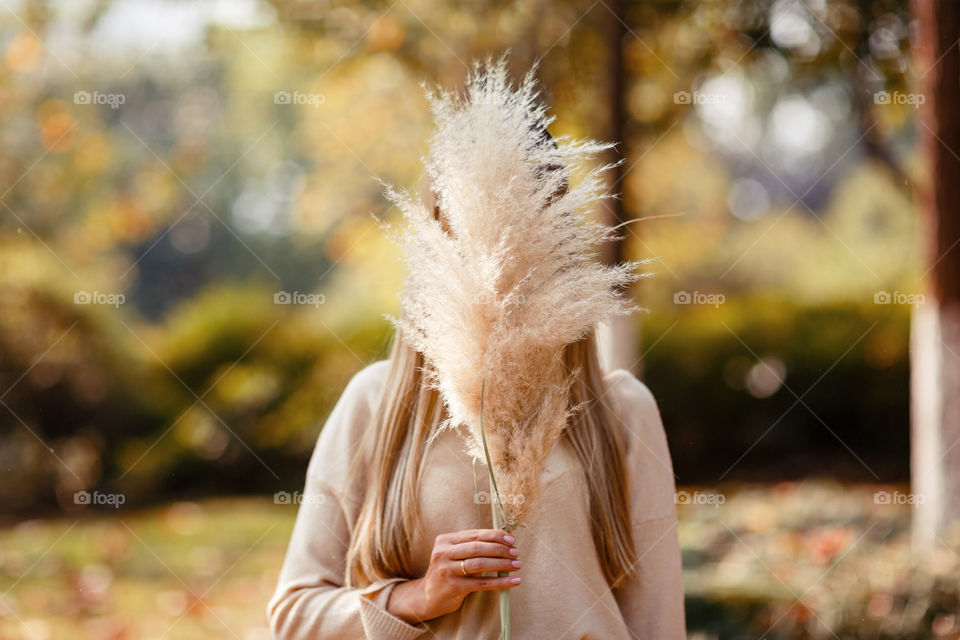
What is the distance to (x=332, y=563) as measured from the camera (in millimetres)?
1724

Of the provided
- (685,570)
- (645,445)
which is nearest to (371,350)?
(645,445)

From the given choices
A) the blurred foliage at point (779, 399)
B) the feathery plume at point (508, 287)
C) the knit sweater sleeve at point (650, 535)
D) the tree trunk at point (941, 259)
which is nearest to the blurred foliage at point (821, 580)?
the tree trunk at point (941, 259)

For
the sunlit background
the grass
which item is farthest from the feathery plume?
the grass

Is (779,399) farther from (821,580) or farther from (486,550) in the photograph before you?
(486,550)

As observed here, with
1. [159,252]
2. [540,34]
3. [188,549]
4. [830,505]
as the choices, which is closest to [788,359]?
[830,505]

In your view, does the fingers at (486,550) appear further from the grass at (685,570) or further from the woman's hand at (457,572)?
the grass at (685,570)

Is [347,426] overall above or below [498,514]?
above

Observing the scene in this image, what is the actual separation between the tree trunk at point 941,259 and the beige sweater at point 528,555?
3.31 metres

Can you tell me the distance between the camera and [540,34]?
193 inches

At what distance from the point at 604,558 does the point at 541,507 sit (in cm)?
17

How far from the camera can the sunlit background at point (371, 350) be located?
15.6ft

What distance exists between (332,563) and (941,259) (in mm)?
4050

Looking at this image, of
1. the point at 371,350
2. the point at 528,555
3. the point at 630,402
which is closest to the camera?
the point at 528,555

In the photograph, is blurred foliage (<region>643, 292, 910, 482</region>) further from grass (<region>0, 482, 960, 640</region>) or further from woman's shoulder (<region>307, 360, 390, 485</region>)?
woman's shoulder (<region>307, 360, 390, 485</region>)
